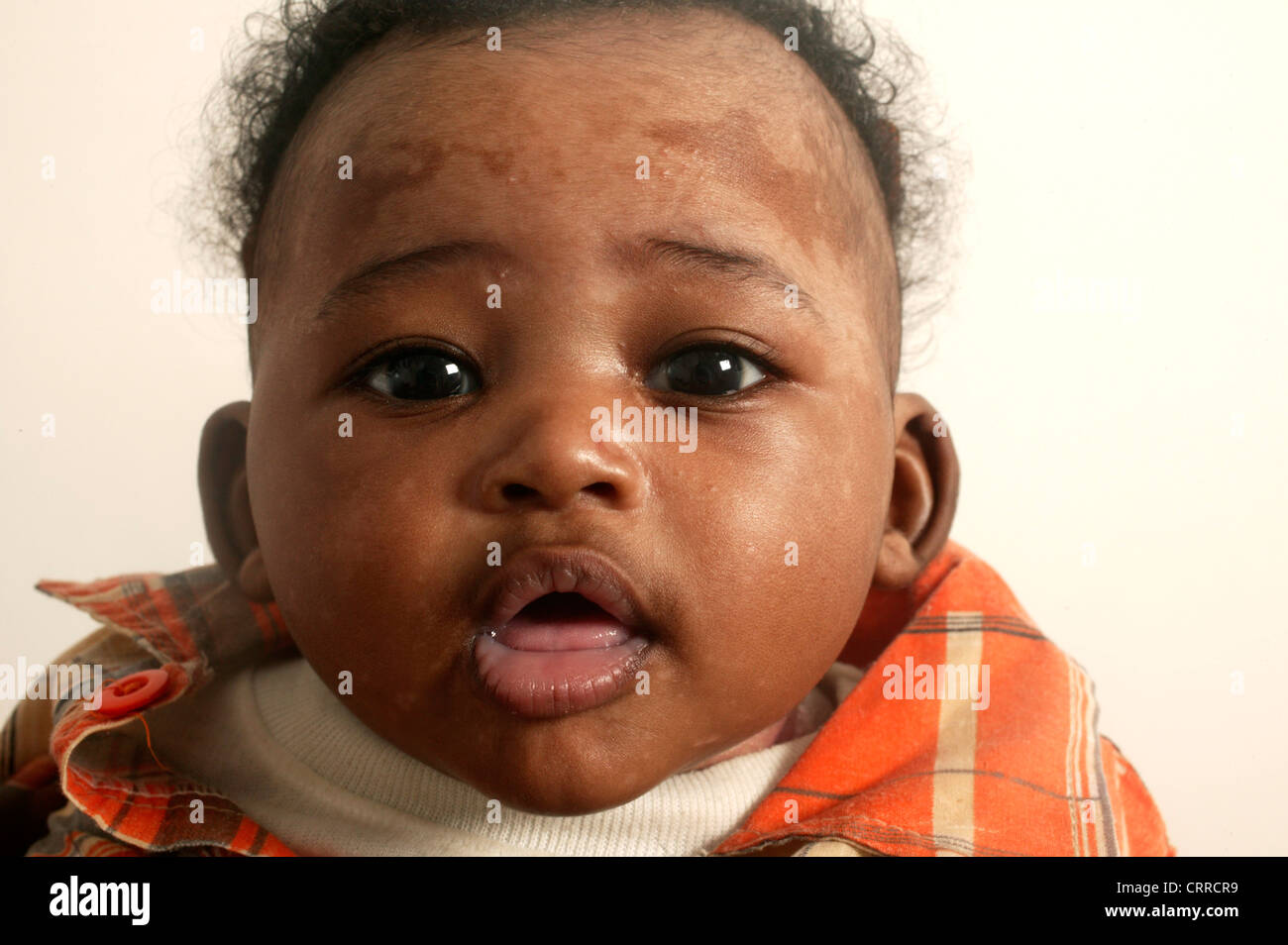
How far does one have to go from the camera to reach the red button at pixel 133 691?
0.79 metres

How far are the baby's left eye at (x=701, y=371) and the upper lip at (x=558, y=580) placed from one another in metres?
0.12

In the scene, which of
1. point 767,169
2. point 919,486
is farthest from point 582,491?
point 919,486

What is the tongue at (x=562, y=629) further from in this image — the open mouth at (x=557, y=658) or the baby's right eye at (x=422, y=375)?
the baby's right eye at (x=422, y=375)

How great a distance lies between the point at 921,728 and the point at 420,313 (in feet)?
1.45

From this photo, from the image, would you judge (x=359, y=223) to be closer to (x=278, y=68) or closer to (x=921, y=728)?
(x=278, y=68)

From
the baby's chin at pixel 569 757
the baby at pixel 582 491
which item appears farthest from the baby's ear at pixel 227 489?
the baby's chin at pixel 569 757

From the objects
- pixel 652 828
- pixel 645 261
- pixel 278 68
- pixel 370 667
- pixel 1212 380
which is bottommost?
pixel 652 828

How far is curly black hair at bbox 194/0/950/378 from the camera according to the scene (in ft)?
2.54

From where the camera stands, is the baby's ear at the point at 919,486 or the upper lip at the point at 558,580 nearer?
the upper lip at the point at 558,580

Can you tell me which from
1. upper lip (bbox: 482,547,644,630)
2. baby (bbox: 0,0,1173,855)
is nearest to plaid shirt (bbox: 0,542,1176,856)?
baby (bbox: 0,0,1173,855)

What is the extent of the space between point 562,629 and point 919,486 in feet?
1.10

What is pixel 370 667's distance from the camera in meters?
0.67
